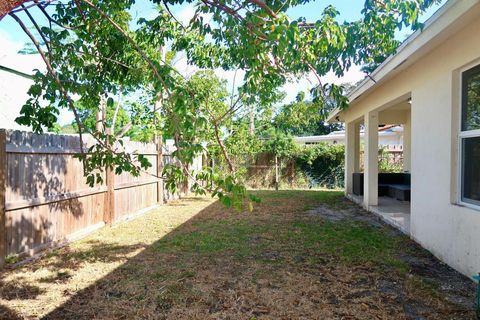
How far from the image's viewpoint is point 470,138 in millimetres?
4086

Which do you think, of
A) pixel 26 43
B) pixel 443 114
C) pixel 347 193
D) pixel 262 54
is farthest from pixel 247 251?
pixel 26 43

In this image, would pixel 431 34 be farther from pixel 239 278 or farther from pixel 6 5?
pixel 6 5

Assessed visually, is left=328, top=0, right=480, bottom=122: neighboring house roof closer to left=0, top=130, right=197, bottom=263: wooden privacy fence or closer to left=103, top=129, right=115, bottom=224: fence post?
left=0, top=130, right=197, bottom=263: wooden privacy fence

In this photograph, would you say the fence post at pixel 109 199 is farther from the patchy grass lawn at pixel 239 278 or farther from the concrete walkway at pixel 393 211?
the concrete walkway at pixel 393 211

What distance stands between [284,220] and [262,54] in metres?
4.71

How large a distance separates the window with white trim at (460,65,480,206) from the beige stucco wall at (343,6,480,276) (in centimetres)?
9

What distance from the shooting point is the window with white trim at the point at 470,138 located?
3.97m

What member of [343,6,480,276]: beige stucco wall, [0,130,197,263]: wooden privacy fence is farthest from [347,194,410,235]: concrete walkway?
[0,130,197,263]: wooden privacy fence

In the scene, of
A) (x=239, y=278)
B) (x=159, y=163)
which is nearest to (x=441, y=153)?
(x=239, y=278)

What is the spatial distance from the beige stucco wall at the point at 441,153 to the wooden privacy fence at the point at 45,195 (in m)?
3.62

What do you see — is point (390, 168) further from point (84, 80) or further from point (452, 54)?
point (84, 80)

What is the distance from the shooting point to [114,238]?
19.4ft

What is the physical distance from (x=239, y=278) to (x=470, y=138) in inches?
121

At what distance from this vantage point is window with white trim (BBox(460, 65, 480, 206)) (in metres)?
3.97
